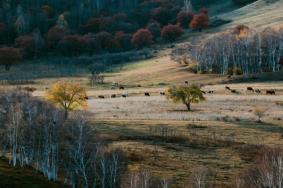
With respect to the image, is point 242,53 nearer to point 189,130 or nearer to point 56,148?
point 189,130

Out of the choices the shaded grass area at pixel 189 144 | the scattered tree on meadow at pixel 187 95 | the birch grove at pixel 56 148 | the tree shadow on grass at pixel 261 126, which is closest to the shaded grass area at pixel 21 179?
the birch grove at pixel 56 148

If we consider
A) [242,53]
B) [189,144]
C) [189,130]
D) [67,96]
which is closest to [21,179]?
[189,144]

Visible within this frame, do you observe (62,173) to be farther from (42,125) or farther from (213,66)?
(213,66)

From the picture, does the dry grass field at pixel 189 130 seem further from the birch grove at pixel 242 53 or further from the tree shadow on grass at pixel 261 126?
the birch grove at pixel 242 53

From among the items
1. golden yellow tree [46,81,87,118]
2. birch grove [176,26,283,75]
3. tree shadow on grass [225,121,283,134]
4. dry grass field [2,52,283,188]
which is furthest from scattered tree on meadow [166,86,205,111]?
birch grove [176,26,283,75]

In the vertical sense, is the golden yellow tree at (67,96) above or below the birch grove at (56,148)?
above

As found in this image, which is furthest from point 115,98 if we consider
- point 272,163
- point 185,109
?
point 272,163

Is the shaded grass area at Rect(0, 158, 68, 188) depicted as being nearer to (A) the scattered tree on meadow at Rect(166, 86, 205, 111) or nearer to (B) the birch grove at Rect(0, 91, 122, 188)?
(B) the birch grove at Rect(0, 91, 122, 188)
